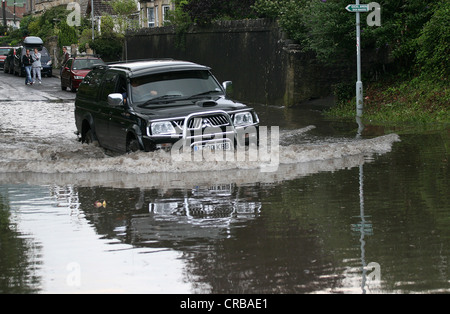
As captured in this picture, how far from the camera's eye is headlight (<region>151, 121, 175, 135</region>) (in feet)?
38.1

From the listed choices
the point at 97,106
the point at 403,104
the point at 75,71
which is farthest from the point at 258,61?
the point at 97,106

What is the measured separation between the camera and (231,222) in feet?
26.5

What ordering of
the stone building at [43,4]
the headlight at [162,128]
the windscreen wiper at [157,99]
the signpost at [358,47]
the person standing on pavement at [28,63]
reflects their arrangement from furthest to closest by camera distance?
the stone building at [43,4] < the person standing on pavement at [28,63] < the signpost at [358,47] < the windscreen wiper at [157,99] < the headlight at [162,128]

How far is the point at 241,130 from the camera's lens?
1200cm

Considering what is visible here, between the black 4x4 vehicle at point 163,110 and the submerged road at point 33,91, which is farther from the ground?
the black 4x4 vehicle at point 163,110

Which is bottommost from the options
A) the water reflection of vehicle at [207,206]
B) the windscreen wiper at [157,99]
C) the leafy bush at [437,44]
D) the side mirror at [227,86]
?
the water reflection of vehicle at [207,206]

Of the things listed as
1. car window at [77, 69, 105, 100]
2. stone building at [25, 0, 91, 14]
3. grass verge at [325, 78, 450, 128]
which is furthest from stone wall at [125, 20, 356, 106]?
stone building at [25, 0, 91, 14]

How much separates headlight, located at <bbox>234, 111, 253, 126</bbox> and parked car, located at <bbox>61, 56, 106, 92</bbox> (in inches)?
900

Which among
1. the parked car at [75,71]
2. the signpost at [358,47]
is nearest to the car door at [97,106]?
the signpost at [358,47]

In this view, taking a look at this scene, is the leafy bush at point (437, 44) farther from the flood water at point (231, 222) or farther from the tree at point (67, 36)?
the tree at point (67, 36)

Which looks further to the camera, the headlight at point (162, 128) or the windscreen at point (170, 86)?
the windscreen at point (170, 86)

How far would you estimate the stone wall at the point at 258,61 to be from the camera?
24188 mm

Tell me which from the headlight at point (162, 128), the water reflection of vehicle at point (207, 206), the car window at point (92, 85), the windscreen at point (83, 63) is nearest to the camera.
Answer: the water reflection of vehicle at point (207, 206)
